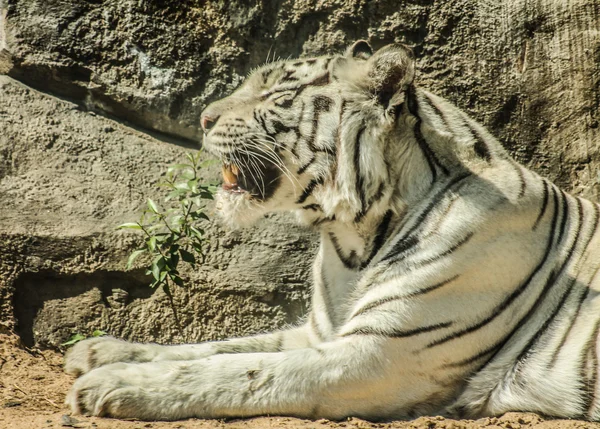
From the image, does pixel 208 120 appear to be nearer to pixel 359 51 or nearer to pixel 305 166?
pixel 305 166

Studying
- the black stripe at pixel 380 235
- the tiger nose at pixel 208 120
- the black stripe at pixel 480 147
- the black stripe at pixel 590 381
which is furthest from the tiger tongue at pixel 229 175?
the black stripe at pixel 590 381

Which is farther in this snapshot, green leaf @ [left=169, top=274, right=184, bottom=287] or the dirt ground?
green leaf @ [left=169, top=274, right=184, bottom=287]

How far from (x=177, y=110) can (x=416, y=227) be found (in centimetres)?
194

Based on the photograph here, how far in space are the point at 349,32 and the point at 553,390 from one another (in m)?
2.29

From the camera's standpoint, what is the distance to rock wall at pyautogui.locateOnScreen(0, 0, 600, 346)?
398 cm

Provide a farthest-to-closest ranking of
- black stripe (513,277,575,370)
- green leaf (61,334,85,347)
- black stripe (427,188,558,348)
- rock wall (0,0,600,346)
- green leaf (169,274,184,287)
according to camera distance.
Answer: rock wall (0,0,600,346)
green leaf (169,274,184,287)
green leaf (61,334,85,347)
black stripe (513,277,575,370)
black stripe (427,188,558,348)

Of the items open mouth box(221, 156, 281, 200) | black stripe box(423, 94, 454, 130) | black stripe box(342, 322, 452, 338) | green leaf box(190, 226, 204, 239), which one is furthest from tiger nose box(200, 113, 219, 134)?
black stripe box(342, 322, 452, 338)

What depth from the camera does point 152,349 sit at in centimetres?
330

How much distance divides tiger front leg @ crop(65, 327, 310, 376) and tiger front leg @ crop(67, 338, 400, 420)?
1.31ft

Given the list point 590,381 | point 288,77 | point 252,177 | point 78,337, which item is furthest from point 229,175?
point 590,381

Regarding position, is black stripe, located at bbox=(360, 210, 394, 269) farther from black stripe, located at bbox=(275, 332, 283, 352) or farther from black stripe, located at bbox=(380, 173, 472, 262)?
black stripe, located at bbox=(275, 332, 283, 352)

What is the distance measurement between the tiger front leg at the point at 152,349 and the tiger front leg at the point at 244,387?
0.40 m

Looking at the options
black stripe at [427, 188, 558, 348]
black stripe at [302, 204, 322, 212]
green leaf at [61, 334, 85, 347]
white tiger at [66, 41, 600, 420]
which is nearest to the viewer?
Answer: white tiger at [66, 41, 600, 420]

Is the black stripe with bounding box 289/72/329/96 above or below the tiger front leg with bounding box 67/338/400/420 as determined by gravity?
above
